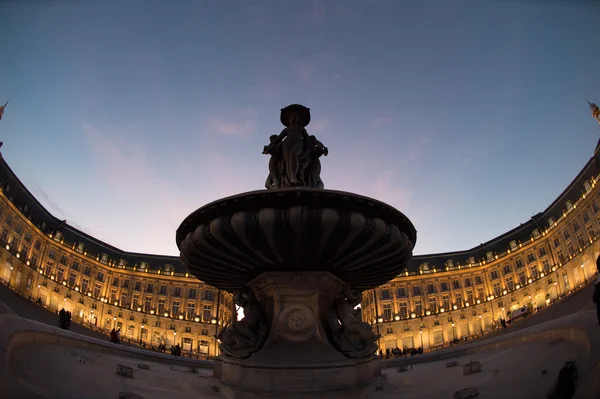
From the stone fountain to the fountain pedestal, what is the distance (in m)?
0.02

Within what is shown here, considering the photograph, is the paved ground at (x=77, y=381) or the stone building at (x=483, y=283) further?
the stone building at (x=483, y=283)

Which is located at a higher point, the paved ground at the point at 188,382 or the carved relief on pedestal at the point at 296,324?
the carved relief on pedestal at the point at 296,324

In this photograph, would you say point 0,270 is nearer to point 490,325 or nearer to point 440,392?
point 440,392

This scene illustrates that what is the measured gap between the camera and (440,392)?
741 cm

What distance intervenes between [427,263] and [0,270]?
8674 cm

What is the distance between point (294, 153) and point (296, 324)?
15.8ft

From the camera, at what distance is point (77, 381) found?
673cm

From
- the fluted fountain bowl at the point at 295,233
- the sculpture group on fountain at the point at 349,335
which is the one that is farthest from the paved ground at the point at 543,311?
the fluted fountain bowl at the point at 295,233

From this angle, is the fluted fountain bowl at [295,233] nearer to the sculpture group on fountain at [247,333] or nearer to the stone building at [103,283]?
the sculpture group on fountain at [247,333]

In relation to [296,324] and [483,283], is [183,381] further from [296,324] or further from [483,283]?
[483,283]

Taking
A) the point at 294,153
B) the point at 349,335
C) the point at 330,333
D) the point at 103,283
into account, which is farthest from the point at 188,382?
the point at 103,283

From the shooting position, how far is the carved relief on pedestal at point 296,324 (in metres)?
7.87

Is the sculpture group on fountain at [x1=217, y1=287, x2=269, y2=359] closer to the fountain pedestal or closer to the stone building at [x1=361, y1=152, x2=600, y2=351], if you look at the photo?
the fountain pedestal

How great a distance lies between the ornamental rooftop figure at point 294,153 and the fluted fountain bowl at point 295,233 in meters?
3.03
